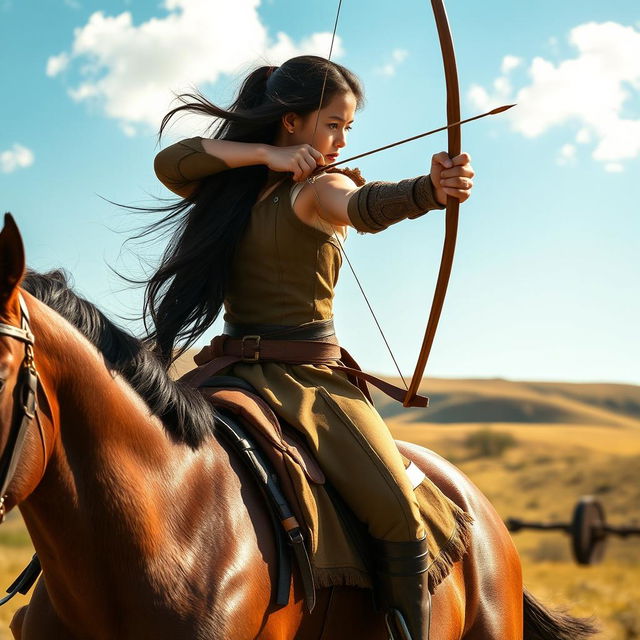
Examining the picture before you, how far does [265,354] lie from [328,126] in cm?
108

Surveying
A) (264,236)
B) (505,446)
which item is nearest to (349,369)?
(264,236)

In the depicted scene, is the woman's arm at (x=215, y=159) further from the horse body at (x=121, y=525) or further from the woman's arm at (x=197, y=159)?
the horse body at (x=121, y=525)

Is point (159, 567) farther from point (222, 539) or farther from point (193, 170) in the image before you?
point (193, 170)

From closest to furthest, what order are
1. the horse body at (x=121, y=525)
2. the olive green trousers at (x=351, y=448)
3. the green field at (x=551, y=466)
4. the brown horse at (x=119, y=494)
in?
the brown horse at (x=119, y=494) < the horse body at (x=121, y=525) < the olive green trousers at (x=351, y=448) < the green field at (x=551, y=466)

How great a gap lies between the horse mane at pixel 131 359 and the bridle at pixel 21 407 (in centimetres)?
34

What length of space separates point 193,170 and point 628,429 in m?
78.4

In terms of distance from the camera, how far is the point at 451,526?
4184 mm

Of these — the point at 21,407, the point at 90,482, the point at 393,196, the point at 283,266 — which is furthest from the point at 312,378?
the point at 21,407

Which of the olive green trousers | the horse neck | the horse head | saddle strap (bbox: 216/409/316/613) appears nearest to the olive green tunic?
the olive green trousers

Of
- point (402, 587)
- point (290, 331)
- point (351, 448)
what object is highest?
point (290, 331)

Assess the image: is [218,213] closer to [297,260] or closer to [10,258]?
[297,260]

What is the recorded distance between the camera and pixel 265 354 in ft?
12.9

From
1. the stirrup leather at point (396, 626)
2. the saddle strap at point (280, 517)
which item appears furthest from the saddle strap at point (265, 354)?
the stirrup leather at point (396, 626)

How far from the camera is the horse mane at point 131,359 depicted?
10.3 ft
